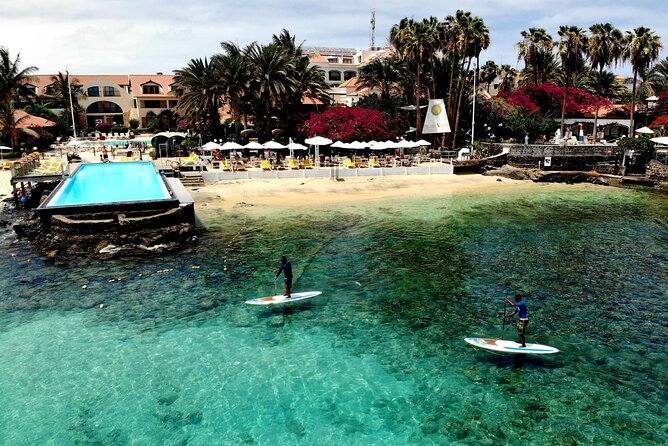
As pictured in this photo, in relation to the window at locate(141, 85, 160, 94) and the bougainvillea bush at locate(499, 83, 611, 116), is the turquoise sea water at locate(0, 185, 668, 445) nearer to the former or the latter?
the bougainvillea bush at locate(499, 83, 611, 116)

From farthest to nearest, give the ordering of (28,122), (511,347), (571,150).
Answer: (28,122)
(571,150)
(511,347)

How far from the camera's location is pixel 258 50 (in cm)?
5181

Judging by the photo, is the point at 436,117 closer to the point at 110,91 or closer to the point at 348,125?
the point at 348,125

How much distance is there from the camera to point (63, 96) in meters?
Result: 78.2

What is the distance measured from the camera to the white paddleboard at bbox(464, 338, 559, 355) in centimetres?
1323

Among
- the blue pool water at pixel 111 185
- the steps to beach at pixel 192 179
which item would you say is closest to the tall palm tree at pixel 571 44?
the steps to beach at pixel 192 179

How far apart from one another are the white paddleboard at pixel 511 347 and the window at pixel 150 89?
267 feet

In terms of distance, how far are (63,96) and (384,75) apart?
53876mm

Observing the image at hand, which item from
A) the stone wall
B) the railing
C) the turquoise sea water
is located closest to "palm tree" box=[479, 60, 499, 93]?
the railing

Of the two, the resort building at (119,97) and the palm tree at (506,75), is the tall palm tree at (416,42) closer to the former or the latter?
the palm tree at (506,75)

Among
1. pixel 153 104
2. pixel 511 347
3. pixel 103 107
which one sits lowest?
pixel 511 347

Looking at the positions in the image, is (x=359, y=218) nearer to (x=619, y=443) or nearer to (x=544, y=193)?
(x=544, y=193)

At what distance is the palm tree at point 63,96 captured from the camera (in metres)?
77.6

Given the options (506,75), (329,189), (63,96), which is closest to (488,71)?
(506,75)
